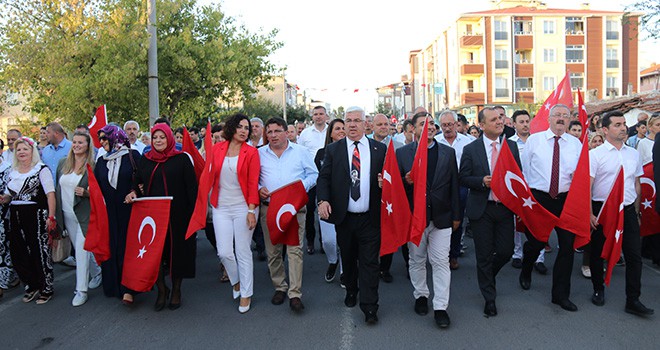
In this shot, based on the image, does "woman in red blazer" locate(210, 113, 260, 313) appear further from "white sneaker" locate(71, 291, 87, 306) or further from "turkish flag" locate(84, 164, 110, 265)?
"white sneaker" locate(71, 291, 87, 306)

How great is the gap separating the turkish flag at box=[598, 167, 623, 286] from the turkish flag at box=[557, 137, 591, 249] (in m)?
0.29

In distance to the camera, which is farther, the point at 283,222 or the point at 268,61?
the point at 268,61

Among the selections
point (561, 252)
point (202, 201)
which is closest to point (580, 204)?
point (561, 252)

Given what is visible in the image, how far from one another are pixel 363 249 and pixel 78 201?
3217 mm

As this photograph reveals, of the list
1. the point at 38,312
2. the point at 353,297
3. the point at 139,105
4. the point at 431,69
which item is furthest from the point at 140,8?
the point at 431,69

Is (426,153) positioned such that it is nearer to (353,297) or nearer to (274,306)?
(353,297)

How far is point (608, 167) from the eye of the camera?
536 centimetres

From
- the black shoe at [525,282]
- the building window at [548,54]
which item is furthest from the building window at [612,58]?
the black shoe at [525,282]

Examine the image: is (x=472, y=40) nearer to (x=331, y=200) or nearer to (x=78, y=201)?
(x=331, y=200)

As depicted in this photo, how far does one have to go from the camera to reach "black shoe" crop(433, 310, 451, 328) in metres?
4.81

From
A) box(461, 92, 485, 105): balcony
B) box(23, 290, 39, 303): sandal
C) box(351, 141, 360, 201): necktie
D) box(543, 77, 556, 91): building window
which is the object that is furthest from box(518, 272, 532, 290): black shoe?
box(543, 77, 556, 91): building window

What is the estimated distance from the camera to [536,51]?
52062mm

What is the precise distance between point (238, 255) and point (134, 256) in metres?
1.07

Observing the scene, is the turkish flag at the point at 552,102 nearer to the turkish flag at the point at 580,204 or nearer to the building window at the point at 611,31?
the turkish flag at the point at 580,204
